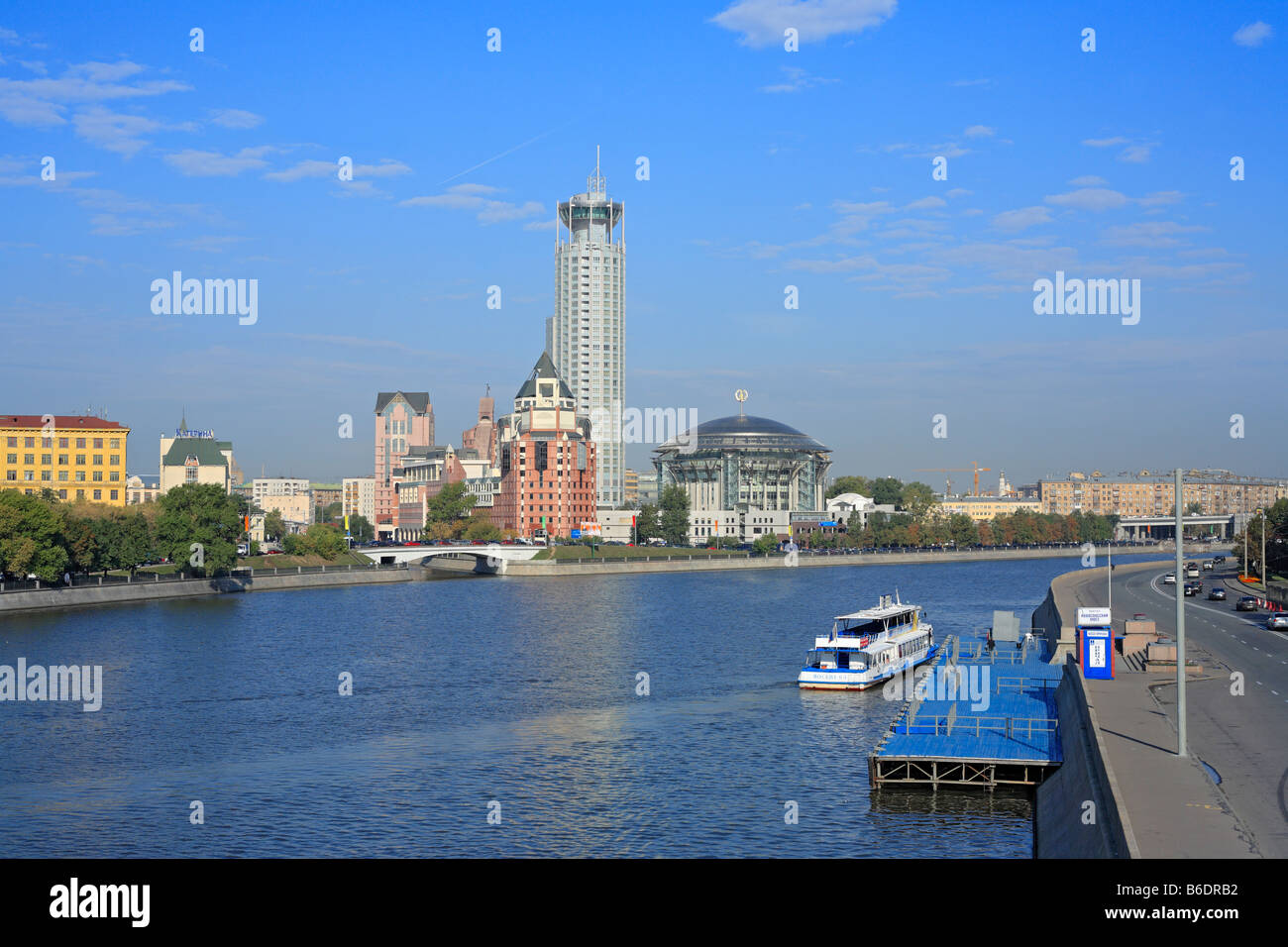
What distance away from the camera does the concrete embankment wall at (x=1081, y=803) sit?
62.7ft

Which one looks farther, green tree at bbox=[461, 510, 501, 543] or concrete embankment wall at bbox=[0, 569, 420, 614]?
green tree at bbox=[461, 510, 501, 543]

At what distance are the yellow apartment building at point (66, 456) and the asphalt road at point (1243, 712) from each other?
10330cm

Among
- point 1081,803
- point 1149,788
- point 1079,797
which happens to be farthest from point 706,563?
point 1149,788

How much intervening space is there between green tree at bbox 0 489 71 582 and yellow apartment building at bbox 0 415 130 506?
137 ft

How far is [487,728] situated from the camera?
39250 millimetres

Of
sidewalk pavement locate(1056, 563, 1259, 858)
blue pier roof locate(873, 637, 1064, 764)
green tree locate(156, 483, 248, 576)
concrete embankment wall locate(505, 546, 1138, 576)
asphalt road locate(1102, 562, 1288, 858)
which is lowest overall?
concrete embankment wall locate(505, 546, 1138, 576)

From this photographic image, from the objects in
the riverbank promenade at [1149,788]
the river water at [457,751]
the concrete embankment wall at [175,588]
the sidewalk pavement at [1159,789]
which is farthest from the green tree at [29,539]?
the sidewalk pavement at [1159,789]

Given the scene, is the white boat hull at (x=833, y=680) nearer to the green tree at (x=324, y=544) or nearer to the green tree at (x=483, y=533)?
the green tree at (x=324, y=544)

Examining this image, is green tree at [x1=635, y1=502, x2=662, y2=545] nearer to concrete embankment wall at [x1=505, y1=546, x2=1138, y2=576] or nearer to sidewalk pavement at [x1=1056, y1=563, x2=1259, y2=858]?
concrete embankment wall at [x1=505, y1=546, x2=1138, y2=576]

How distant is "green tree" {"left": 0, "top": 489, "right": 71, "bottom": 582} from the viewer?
78.8 metres

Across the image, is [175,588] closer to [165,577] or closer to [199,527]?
[165,577]

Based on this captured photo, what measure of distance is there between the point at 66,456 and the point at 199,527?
117ft

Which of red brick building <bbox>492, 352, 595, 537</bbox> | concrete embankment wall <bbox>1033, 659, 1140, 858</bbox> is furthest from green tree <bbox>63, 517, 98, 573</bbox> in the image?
red brick building <bbox>492, 352, 595, 537</bbox>

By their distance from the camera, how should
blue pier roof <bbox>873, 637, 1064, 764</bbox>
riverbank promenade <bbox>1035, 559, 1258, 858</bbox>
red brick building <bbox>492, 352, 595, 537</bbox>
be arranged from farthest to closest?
red brick building <bbox>492, 352, 595, 537</bbox>, blue pier roof <bbox>873, 637, 1064, 764</bbox>, riverbank promenade <bbox>1035, 559, 1258, 858</bbox>
